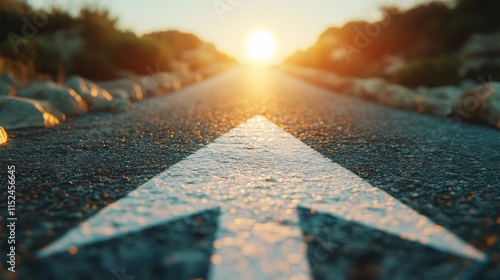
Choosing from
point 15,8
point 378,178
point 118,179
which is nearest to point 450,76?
point 378,178

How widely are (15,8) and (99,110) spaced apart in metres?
10.3

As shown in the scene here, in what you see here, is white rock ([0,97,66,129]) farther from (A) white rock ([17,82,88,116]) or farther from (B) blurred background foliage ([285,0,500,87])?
(B) blurred background foliage ([285,0,500,87])

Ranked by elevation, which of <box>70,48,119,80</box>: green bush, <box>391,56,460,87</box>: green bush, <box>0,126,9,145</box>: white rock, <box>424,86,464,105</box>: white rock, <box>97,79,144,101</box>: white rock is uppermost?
<box>391,56,460,87</box>: green bush

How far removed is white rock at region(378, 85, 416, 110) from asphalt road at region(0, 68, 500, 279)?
1218 mm

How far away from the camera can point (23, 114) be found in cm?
368

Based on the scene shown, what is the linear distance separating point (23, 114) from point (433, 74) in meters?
7.96

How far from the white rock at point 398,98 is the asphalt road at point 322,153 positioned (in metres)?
1.22

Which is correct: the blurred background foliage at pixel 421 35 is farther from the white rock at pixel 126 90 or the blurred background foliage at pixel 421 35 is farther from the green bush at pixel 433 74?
the white rock at pixel 126 90

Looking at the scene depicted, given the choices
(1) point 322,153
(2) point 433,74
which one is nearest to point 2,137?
(1) point 322,153

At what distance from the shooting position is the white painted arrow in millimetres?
1244

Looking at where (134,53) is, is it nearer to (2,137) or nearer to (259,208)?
(2,137)

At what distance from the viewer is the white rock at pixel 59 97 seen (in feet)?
14.7

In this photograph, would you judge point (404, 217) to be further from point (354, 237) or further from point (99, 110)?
point (99, 110)

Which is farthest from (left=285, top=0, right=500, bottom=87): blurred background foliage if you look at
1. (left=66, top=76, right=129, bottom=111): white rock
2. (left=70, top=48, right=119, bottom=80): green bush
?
(left=70, top=48, right=119, bottom=80): green bush
